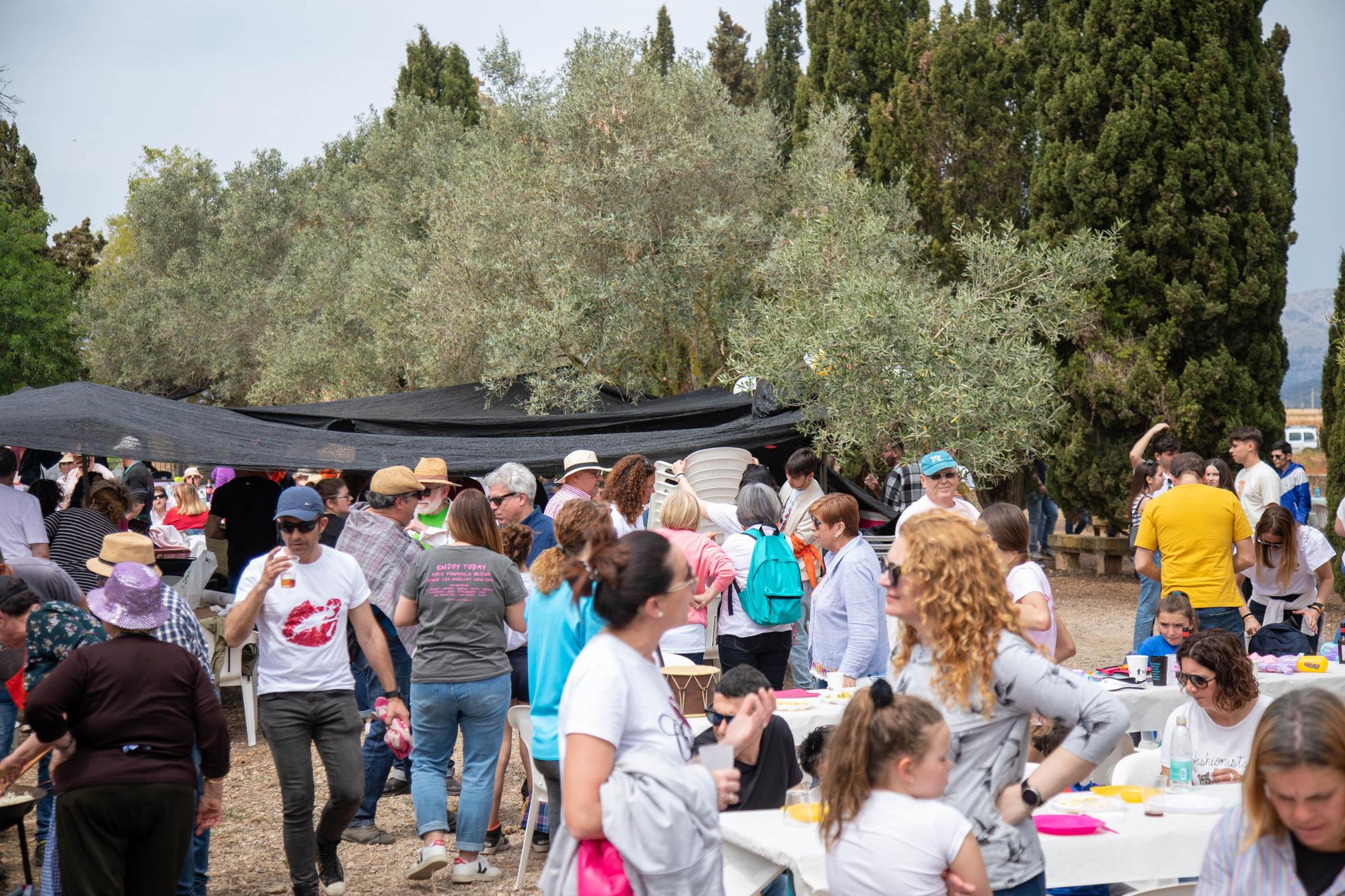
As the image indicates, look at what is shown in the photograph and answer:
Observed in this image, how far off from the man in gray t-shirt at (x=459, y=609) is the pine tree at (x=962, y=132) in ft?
44.4

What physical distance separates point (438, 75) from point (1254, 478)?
2286cm

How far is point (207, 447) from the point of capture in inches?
325

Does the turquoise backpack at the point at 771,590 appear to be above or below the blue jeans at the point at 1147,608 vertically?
above

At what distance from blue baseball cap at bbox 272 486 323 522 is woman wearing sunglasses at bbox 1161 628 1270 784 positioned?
11.0ft

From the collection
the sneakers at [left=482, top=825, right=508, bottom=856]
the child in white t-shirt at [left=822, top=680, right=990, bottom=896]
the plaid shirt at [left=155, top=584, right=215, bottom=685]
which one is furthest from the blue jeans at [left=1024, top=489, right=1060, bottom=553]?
the child in white t-shirt at [left=822, top=680, right=990, bottom=896]

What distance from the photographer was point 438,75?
27.2 meters

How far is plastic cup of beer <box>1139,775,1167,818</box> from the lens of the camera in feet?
12.2

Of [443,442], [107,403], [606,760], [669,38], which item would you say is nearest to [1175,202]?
[443,442]

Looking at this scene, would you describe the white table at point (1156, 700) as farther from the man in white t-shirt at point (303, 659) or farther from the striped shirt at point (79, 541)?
the striped shirt at point (79, 541)

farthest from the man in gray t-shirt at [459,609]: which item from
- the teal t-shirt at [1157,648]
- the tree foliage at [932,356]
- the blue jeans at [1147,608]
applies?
the blue jeans at [1147,608]

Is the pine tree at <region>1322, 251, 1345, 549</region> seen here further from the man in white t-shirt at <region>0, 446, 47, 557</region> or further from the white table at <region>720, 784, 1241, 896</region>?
the man in white t-shirt at <region>0, 446, 47, 557</region>

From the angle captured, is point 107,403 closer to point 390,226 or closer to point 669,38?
point 390,226

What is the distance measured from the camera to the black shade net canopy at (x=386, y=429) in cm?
783

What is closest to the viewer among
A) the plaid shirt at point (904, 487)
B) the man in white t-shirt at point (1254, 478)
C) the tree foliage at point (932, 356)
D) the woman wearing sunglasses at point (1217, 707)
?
the woman wearing sunglasses at point (1217, 707)
